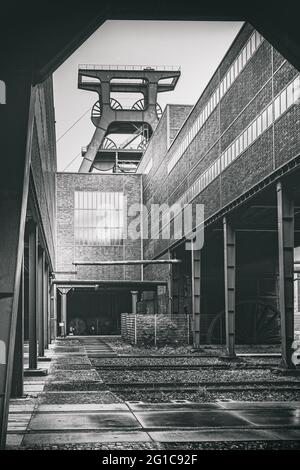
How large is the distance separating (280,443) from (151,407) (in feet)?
13.3

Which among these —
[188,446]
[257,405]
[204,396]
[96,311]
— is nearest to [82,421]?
[188,446]

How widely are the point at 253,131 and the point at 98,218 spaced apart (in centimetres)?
2861

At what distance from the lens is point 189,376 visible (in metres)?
18.2

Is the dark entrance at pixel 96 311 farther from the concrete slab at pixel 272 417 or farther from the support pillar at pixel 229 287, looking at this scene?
the concrete slab at pixel 272 417

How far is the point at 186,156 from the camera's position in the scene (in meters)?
33.6

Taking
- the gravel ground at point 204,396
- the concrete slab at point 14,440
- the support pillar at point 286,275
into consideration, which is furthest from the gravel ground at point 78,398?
the support pillar at point 286,275

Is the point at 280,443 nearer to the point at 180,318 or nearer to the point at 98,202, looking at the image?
the point at 180,318

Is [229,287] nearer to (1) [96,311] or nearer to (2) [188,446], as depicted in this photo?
(2) [188,446]

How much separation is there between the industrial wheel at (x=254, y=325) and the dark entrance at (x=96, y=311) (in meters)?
14.9

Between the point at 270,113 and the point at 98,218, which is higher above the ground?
the point at 270,113

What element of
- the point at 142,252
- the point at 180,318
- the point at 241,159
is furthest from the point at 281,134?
the point at 142,252

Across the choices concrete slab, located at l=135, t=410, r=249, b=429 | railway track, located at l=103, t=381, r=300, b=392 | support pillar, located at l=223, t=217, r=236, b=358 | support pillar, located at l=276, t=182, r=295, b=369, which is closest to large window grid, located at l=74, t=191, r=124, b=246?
support pillar, located at l=223, t=217, r=236, b=358

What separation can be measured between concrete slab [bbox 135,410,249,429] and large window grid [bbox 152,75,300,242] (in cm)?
950

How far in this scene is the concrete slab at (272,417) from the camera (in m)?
9.93
